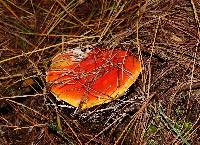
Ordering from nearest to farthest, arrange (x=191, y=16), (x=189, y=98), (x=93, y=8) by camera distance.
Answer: (x=189, y=98) → (x=191, y=16) → (x=93, y=8)

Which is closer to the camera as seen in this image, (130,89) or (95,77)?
(95,77)

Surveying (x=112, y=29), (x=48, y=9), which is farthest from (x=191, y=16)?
(x=48, y=9)

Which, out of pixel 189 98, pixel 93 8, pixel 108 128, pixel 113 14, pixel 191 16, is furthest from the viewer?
pixel 93 8

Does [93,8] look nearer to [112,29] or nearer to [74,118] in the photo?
[112,29]
